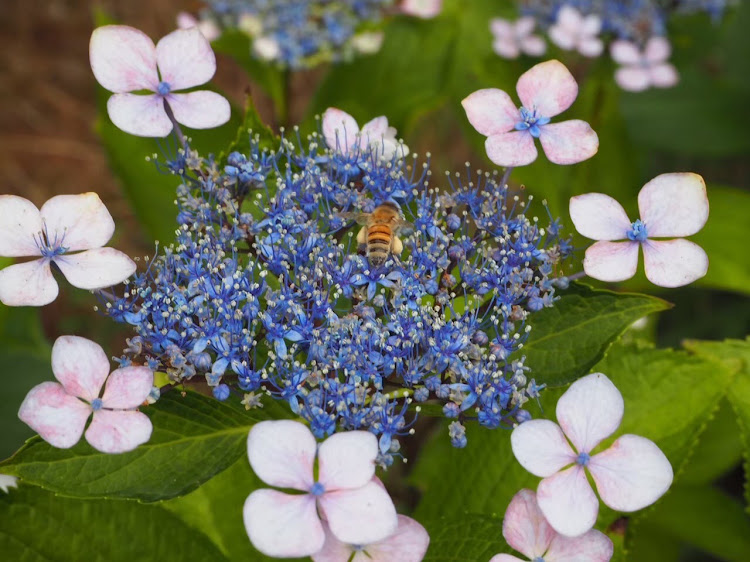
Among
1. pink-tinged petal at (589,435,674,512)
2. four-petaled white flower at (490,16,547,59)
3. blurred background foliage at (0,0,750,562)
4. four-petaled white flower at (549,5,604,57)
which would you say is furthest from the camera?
four-petaled white flower at (490,16,547,59)

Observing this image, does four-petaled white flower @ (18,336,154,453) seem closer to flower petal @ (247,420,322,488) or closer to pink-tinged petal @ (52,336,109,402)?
pink-tinged petal @ (52,336,109,402)

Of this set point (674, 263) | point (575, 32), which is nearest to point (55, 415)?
point (674, 263)

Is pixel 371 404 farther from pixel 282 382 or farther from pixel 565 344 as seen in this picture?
pixel 565 344

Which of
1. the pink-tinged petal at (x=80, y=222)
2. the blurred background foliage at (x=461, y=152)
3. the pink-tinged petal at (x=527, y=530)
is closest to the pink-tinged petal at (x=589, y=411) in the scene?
the pink-tinged petal at (x=527, y=530)

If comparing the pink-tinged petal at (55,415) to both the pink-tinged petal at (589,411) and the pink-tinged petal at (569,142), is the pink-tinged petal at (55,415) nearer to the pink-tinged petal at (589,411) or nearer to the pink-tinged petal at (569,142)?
the pink-tinged petal at (589,411)

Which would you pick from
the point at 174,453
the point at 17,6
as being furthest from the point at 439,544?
the point at 17,6

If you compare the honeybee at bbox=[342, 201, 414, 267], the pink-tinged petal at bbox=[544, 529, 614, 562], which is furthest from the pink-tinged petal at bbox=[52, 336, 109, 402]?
the pink-tinged petal at bbox=[544, 529, 614, 562]
